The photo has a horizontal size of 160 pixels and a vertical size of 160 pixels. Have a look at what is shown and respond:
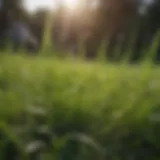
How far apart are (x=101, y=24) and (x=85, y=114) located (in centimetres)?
24

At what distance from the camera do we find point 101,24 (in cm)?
56

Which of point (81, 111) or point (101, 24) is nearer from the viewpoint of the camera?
point (81, 111)

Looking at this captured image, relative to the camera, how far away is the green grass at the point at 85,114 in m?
0.31

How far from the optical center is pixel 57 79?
0.47m

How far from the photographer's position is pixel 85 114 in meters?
0.35

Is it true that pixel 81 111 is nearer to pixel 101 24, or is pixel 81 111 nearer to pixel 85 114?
pixel 85 114

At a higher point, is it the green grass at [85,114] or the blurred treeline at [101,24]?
the blurred treeline at [101,24]

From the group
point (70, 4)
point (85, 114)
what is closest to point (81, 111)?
point (85, 114)

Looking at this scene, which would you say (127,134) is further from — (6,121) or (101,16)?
(101,16)

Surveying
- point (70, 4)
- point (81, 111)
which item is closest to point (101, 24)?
point (70, 4)

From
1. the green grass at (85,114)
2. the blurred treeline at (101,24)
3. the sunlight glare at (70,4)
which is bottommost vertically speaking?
the green grass at (85,114)

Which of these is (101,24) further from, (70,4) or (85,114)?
(85,114)

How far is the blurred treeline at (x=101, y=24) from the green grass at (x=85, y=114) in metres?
0.09

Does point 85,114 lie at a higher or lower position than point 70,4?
lower
